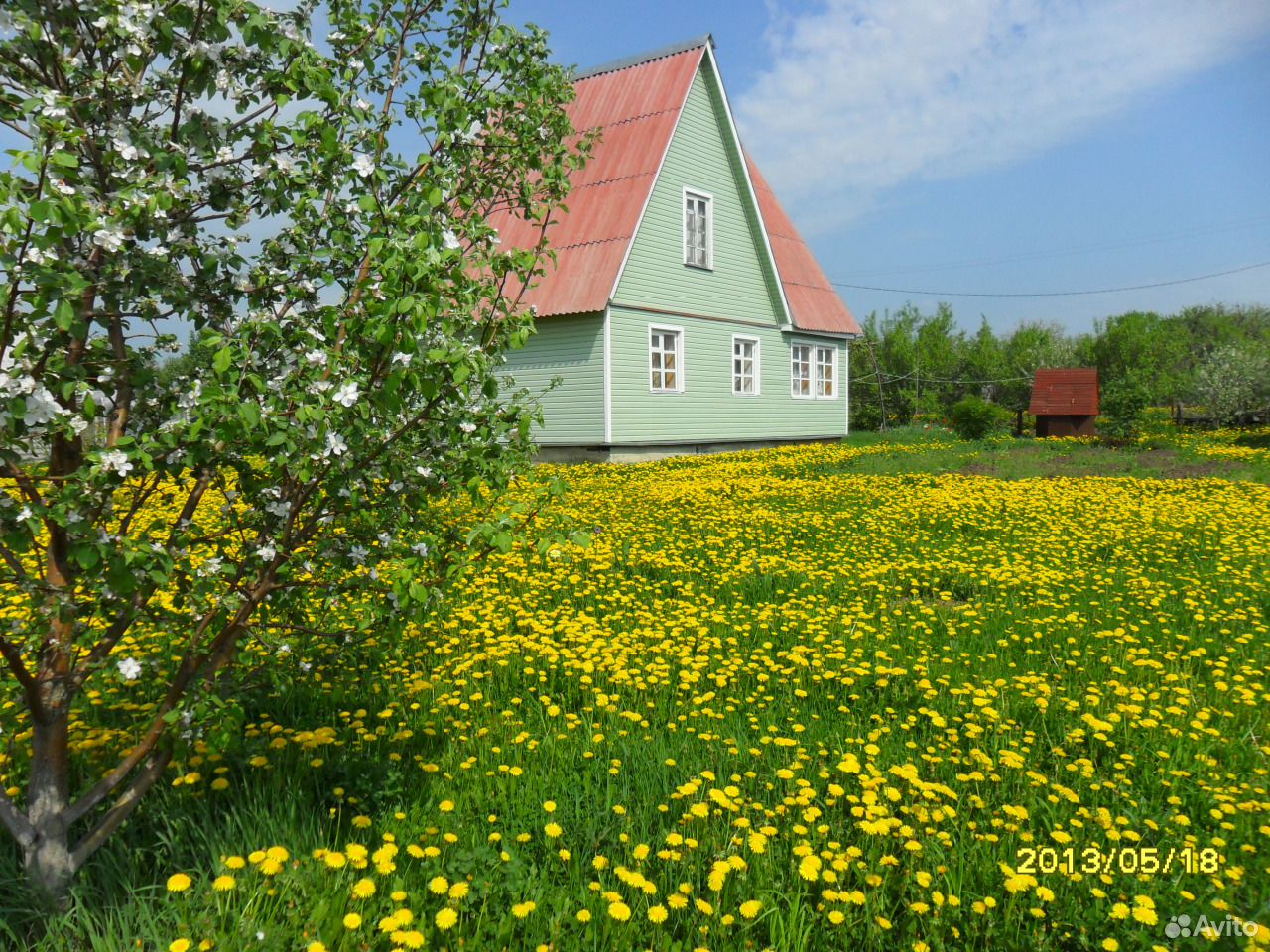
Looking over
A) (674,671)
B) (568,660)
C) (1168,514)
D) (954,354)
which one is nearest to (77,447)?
(568,660)

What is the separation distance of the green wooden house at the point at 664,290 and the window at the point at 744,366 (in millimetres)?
43

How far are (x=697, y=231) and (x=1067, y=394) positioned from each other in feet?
44.7

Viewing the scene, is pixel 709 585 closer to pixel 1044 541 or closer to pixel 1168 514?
pixel 1044 541

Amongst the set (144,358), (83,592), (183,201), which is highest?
(183,201)

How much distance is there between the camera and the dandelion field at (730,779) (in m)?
2.60

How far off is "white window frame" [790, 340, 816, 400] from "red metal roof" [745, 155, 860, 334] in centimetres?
69

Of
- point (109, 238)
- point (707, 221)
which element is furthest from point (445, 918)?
point (707, 221)

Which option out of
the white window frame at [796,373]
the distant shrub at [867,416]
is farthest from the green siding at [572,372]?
the distant shrub at [867,416]

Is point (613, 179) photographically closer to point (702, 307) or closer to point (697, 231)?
point (697, 231)

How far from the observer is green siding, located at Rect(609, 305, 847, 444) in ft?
58.3

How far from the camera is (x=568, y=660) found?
4.83 metres

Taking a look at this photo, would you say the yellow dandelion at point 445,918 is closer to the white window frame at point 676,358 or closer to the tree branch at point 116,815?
the tree branch at point 116,815

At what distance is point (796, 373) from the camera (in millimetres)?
23594

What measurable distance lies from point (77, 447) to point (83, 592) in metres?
0.46
